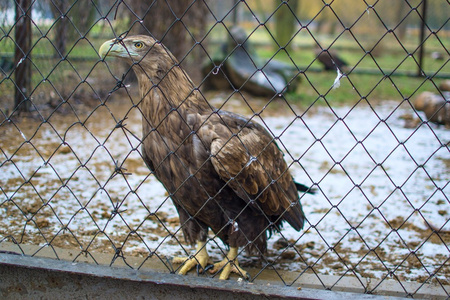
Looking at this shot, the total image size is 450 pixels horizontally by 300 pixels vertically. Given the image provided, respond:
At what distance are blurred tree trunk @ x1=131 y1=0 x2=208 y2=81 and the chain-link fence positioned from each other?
0.03m

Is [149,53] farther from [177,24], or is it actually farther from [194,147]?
[177,24]

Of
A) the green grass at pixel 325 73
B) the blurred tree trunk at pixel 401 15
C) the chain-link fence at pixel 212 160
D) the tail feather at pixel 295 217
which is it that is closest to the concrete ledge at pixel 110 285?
the chain-link fence at pixel 212 160

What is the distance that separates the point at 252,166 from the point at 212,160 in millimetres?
246

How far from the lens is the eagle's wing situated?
2498 mm

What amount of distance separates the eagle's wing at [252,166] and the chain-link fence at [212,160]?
0.07 ft

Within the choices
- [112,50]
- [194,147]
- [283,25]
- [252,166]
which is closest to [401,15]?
[283,25]

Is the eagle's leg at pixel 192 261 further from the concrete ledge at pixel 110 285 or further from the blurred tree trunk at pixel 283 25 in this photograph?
the blurred tree trunk at pixel 283 25

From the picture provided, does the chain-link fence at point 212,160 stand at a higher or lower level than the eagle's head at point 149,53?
lower

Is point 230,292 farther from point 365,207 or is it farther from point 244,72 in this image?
point 244,72

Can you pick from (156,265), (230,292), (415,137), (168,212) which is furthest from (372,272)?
(415,137)

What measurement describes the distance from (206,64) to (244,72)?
0.75 meters

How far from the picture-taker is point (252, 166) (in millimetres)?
2627

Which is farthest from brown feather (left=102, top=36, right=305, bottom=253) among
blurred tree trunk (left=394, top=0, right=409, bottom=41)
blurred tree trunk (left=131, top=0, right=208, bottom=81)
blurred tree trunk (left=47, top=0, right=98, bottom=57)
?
blurred tree trunk (left=394, top=0, right=409, bottom=41)

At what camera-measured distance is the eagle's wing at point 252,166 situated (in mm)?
2498
